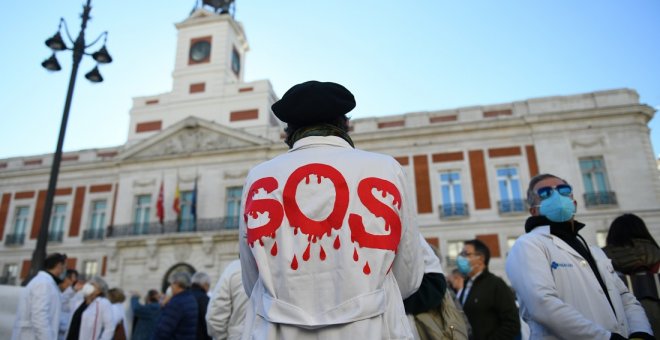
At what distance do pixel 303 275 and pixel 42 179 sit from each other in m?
27.7

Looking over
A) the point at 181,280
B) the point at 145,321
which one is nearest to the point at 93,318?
the point at 181,280

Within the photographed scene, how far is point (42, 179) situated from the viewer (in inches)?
964

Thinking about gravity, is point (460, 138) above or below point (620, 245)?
above

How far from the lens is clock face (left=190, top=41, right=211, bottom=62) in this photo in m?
26.1

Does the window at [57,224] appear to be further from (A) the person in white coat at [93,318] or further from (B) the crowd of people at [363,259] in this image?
(B) the crowd of people at [363,259]

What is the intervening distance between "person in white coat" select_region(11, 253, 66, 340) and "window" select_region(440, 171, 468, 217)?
16007 millimetres

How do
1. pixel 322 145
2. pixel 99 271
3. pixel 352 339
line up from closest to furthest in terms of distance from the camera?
pixel 352 339, pixel 322 145, pixel 99 271

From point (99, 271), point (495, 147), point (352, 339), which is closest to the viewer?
point (352, 339)

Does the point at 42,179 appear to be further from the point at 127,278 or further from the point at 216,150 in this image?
the point at 216,150

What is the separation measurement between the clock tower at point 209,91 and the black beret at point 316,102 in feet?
67.3

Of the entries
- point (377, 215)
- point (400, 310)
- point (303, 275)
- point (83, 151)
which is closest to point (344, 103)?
point (377, 215)

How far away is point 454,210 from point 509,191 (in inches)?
96.1

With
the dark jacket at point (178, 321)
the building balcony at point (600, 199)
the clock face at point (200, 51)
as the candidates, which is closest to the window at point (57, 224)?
the clock face at point (200, 51)

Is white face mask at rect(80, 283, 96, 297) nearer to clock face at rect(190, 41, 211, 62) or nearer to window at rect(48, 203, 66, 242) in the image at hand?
window at rect(48, 203, 66, 242)
